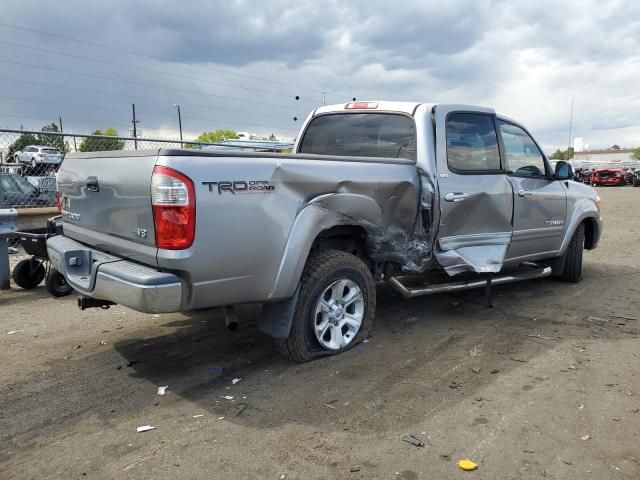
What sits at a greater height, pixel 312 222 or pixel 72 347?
pixel 312 222

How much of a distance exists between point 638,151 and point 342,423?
12949 cm

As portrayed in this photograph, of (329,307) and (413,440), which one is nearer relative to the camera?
(413,440)

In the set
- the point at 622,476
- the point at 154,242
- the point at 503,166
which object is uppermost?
the point at 503,166

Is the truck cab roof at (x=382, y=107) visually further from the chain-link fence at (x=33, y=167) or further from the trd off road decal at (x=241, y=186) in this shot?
the chain-link fence at (x=33, y=167)

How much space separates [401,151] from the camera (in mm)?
4848

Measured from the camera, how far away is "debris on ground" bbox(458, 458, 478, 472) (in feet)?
8.86

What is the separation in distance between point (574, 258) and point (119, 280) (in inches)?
215

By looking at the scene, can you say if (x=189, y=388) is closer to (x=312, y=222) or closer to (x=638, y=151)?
(x=312, y=222)

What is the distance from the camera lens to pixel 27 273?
21.2 ft

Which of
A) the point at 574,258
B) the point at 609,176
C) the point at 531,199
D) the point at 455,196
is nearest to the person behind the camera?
the point at 455,196

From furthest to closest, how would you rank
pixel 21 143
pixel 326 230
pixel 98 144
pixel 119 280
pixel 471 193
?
pixel 98 144
pixel 21 143
pixel 471 193
pixel 326 230
pixel 119 280

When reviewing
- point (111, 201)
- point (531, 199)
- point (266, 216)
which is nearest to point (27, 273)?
point (111, 201)

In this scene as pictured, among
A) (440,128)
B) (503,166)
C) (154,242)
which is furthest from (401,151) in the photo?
(154,242)

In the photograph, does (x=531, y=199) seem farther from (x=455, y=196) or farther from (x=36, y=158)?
(x=36, y=158)
